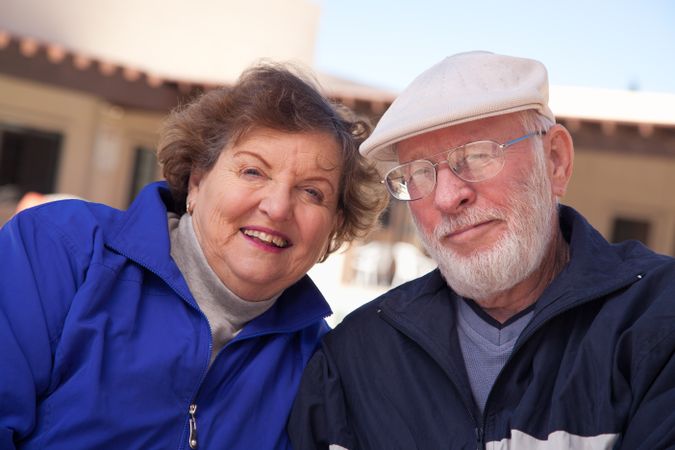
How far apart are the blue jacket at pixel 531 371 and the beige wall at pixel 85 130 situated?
310 inches

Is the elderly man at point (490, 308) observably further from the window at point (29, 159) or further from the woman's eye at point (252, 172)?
the window at point (29, 159)

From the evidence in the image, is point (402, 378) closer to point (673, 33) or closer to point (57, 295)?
point (57, 295)

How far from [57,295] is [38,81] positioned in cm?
714

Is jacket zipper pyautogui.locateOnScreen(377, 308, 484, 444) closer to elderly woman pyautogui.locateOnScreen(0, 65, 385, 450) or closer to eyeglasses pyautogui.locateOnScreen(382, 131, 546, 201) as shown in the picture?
elderly woman pyautogui.locateOnScreen(0, 65, 385, 450)

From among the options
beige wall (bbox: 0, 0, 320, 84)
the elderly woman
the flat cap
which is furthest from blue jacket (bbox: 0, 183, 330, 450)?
beige wall (bbox: 0, 0, 320, 84)

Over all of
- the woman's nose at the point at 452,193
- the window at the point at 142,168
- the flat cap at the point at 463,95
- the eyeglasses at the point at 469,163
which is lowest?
the window at the point at 142,168

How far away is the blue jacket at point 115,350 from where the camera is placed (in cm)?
224

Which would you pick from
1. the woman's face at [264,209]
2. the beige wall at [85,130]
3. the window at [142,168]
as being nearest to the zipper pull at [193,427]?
the woman's face at [264,209]

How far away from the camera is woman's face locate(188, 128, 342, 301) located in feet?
8.47

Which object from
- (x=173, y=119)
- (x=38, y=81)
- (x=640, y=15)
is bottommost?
(x=38, y=81)

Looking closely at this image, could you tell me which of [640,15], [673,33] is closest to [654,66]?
[673,33]

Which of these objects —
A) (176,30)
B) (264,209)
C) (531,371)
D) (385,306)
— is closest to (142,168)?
(176,30)

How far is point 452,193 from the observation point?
7.85 ft

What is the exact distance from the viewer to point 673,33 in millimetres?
28391
